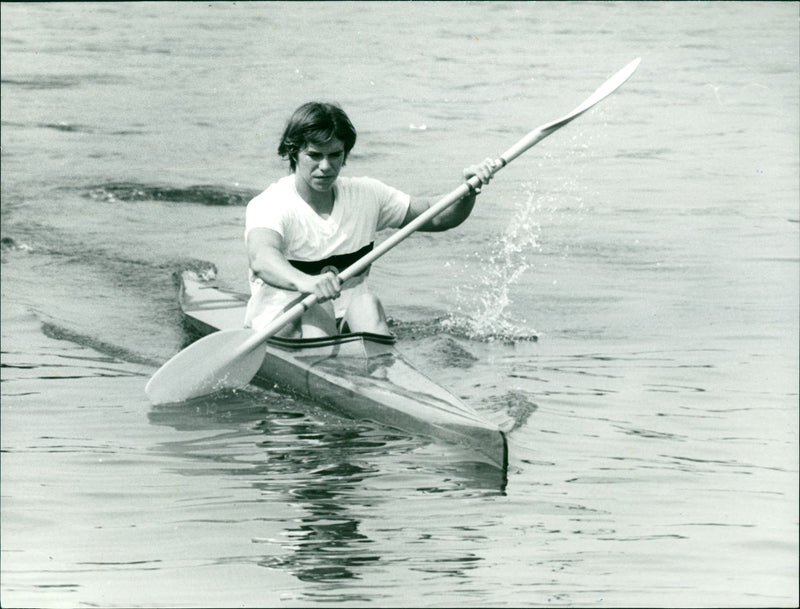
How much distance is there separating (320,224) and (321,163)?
29 centimetres

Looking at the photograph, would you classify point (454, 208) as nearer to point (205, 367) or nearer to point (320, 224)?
point (320, 224)

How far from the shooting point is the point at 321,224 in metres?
5.41

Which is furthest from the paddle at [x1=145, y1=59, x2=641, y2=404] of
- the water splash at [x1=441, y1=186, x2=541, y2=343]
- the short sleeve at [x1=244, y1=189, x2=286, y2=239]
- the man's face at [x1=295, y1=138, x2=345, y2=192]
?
the water splash at [x1=441, y1=186, x2=541, y2=343]

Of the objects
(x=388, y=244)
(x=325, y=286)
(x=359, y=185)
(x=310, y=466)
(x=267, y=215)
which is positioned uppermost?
(x=359, y=185)

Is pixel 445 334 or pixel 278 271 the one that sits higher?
pixel 278 271

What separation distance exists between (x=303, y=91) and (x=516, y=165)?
3.65 meters

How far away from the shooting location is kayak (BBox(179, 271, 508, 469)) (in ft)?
15.3

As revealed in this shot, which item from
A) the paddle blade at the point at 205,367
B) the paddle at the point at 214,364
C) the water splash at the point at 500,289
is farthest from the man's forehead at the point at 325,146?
the water splash at the point at 500,289

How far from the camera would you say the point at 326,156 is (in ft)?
17.1

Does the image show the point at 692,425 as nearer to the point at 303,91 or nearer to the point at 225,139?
the point at 225,139

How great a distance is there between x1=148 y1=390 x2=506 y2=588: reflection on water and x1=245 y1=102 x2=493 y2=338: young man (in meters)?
0.41

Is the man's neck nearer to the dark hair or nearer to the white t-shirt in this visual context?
the white t-shirt

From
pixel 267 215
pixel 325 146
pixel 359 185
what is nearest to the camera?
pixel 325 146

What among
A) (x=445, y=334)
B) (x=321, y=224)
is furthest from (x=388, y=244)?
(x=445, y=334)
